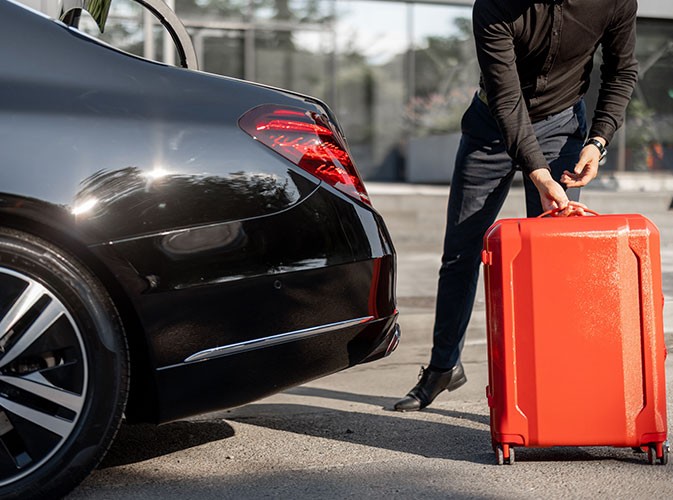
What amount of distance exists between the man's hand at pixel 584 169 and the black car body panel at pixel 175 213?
84 centimetres

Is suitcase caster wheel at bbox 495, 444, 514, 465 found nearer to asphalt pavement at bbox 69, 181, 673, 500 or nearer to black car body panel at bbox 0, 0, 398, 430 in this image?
asphalt pavement at bbox 69, 181, 673, 500

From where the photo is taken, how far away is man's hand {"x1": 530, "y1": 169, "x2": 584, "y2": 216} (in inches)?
117

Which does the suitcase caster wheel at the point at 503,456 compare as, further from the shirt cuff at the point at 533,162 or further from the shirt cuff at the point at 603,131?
the shirt cuff at the point at 603,131

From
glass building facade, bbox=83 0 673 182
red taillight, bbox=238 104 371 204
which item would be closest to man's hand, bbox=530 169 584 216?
red taillight, bbox=238 104 371 204

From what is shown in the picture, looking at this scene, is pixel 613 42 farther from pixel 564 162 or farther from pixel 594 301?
pixel 594 301

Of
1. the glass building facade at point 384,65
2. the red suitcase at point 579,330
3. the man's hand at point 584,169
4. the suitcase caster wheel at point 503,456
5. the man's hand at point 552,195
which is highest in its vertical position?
the glass building facade at point 384,65

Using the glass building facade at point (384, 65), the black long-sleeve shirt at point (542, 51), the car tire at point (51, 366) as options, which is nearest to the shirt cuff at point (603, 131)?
the black long-sleeve shirt at point (542, 51)

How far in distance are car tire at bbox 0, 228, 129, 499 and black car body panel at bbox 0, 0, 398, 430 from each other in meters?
0.06

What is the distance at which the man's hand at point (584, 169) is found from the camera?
3158 mm

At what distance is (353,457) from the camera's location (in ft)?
10.0

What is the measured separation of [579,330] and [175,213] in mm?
1215

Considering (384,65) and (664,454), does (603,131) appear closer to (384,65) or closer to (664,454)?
(664,454)

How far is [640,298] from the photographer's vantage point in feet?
9.11

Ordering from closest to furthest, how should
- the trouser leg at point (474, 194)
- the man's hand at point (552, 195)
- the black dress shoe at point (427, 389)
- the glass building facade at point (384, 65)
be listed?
the man's hand at point (552, 195) < the trouser leg at point (474, 194) < the black dress shoe at point (427, 389) < the glass building facade at point (384, 65)
